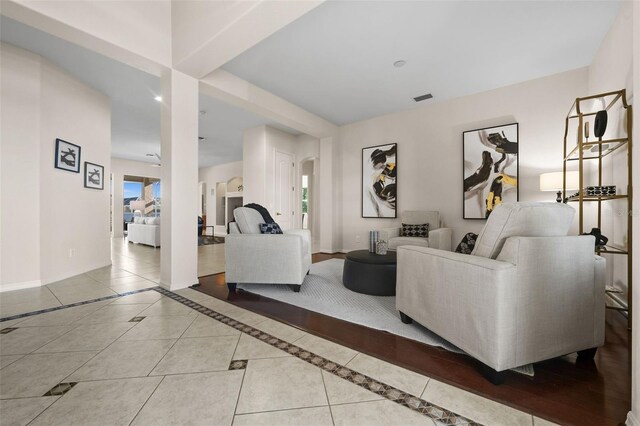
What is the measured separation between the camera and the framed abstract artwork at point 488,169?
3988 mm

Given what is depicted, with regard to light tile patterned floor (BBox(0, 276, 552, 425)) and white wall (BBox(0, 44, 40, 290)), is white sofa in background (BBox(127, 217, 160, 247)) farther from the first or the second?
light tile patterned floor (BBox(0, 276, 552, 425))

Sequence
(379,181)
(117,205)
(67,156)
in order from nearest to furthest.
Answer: (67,156)
(379,181)
(117,205)

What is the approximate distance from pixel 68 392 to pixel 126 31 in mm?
3065

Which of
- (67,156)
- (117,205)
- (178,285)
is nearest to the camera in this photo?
(178,285)

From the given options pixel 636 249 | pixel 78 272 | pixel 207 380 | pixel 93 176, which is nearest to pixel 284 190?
pixel 93 176

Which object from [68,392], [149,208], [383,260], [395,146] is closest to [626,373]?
[383,260]

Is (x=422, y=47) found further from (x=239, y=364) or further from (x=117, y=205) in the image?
(x=117, y=205)

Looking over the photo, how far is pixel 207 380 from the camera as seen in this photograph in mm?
1394

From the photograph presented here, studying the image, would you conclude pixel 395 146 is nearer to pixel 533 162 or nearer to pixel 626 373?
pixel 533 162

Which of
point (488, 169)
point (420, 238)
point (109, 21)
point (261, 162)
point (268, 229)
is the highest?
point (109, 21)

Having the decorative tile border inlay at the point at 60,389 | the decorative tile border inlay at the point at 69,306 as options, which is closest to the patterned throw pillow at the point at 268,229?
the decorative tile border inlay at the point at 69,306

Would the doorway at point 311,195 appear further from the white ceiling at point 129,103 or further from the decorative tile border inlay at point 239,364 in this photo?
the decorative tile border inlay at point 239,364

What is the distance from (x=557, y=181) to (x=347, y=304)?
2.94 meters

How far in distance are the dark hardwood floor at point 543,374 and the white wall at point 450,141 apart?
2499mm
